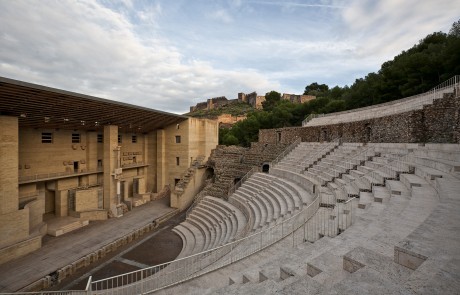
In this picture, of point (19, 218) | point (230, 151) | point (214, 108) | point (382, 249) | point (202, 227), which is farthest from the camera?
point (214, 108)

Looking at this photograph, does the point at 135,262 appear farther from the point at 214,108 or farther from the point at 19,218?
the point at 214,108

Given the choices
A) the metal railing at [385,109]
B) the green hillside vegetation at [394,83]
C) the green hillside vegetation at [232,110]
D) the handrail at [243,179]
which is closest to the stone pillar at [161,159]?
the handrail at [243,179]

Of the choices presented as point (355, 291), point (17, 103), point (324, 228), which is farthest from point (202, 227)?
point (355, 291)

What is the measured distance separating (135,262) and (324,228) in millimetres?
10425

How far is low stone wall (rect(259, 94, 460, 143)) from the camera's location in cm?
1067

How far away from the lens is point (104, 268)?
11844mm

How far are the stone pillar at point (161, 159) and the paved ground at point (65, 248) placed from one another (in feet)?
18.5

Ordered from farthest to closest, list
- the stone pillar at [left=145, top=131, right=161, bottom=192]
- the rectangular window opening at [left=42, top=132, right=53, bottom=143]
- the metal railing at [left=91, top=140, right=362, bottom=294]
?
the stone pillar at [left=145, top=131, right=161, bottom=192]
the rectangular window opening at [left=42, top=132, right=53, bottom=143]
the metal railing at [left=91, top=140, right=362, bottom=294]

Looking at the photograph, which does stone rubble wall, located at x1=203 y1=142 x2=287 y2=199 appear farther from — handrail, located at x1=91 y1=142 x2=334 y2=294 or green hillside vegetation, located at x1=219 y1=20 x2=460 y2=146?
green hillside vegetation, located at x1=219 y1=20 x2=460 y2=146

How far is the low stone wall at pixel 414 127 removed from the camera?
10672 millimetres

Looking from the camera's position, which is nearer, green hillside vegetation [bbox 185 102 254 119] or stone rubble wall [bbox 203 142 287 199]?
stone rubble wall [bbox 203 142 287 199]

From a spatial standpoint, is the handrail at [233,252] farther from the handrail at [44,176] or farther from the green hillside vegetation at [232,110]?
the green hillside vegetation at [232,110]

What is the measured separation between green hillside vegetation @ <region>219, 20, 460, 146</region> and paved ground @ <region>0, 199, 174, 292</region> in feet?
75.0

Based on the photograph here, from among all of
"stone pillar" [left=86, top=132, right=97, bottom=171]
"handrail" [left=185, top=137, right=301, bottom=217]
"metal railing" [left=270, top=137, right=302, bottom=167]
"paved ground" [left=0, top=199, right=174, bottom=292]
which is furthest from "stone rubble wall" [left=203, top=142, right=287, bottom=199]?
"stone pillar" [left=86, top=132, right=97, bottom=171]
